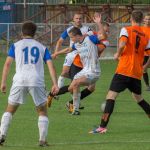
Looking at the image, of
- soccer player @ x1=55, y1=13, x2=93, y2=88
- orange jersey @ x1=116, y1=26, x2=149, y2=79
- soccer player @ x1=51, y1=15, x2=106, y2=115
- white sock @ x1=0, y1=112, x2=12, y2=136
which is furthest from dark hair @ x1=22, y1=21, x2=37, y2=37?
soccer player @ x1=55, y1=13, x2=93, y2=88

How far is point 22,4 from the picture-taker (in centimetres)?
4862

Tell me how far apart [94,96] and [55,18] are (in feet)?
89.5

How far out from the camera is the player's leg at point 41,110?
1203cm

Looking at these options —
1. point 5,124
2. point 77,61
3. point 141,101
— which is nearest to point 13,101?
point 5,124

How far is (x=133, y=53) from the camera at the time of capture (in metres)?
13.9

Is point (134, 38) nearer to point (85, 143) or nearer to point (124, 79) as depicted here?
point (124, 79)

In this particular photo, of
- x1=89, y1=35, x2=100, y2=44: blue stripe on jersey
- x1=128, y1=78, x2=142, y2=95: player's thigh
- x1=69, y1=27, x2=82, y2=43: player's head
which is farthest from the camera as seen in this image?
x1=89, y1=35, x2=100, y2=44: blue stripe on jersey

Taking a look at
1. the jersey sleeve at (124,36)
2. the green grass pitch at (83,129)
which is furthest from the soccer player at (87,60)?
the jersey sleeve at (124,36)

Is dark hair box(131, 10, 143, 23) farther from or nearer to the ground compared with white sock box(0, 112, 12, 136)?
farther from the ground

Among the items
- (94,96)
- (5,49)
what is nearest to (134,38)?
(94,96)

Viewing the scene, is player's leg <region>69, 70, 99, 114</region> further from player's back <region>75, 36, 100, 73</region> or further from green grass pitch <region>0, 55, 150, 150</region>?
green grass pitch <region>0, 55, 150, 150</region>

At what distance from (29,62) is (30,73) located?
0.53ft

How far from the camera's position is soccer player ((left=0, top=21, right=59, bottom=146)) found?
39.5 feet

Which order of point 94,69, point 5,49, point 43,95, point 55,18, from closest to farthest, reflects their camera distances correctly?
1. point 43,95
2. point 94,69
3. point 5,49
4. point 55,18
